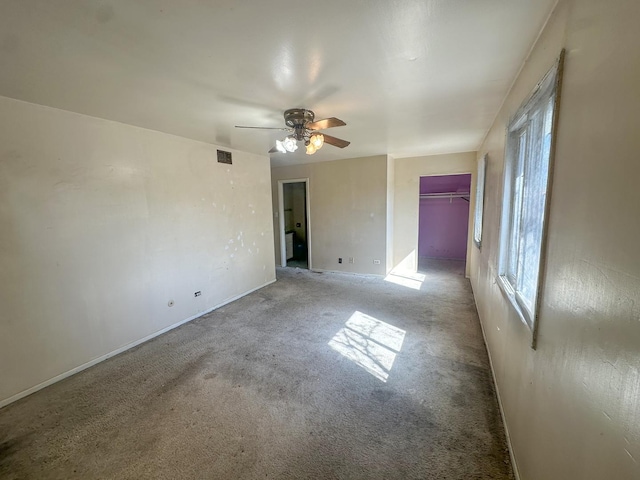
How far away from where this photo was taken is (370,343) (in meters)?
2.74

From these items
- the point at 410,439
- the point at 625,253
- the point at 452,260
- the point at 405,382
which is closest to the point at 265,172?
the point at 405,382

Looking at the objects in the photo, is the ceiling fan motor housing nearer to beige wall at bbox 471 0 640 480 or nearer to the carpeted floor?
beige wall at bbox 471 0 640 480

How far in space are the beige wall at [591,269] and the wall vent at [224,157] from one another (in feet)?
11.6

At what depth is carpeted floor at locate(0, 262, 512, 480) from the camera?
1497 millimetres

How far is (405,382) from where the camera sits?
214 centimetres

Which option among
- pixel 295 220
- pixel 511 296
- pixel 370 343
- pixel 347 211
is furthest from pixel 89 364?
pixel 295 220

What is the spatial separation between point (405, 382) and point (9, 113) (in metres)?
3.66

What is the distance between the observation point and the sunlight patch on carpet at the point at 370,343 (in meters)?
2.39

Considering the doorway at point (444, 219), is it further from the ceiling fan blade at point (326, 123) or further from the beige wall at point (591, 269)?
the beige wall at point (591, 269)

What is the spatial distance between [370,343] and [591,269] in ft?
7.21

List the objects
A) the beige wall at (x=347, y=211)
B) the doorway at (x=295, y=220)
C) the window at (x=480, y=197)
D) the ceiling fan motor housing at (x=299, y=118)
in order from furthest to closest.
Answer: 1. the doorway at (x=295, y=220)
2. the beige wall at (x=347, y=211)
3. the window at (x=480, y=197)
4. the ceiling fan motor housing at (x=299, y=118)

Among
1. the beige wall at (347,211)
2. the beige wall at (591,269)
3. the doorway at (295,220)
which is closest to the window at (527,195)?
the beige wall at (591,269)

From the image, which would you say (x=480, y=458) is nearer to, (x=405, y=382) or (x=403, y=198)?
(x=405, y=382)

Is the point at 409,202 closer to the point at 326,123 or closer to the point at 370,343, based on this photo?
the point at 370,343
